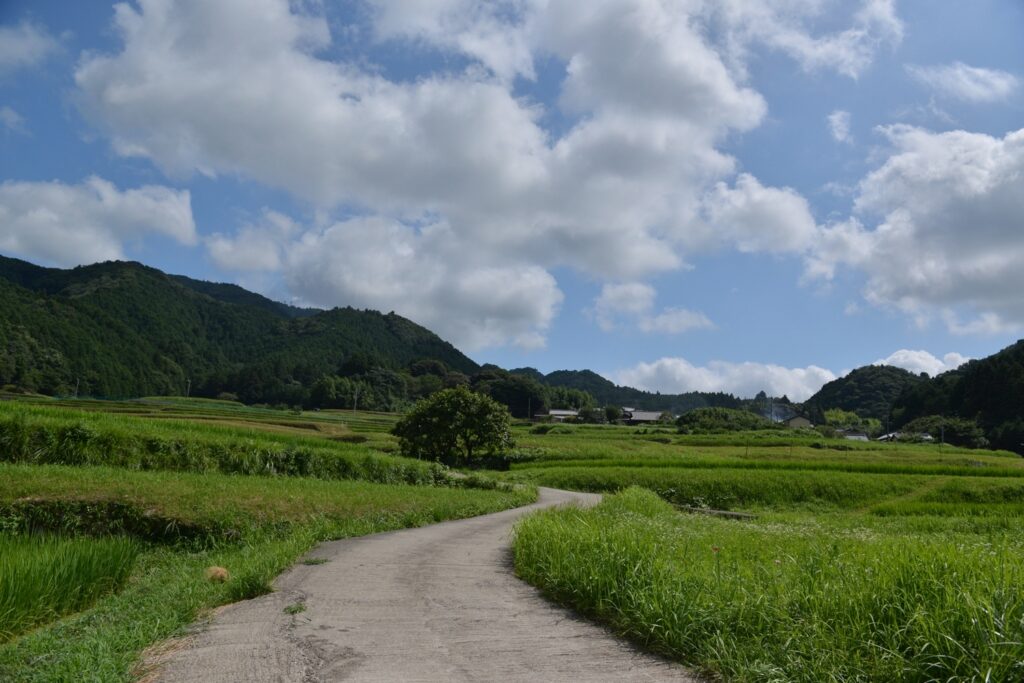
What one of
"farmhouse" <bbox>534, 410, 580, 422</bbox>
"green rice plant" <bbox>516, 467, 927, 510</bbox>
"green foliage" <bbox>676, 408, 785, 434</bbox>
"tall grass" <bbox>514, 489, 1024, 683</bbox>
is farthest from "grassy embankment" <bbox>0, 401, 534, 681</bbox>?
"farmhouse" <bbox>534, 410, 580, 422</bbox>

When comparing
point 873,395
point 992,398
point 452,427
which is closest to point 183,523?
point 452,427

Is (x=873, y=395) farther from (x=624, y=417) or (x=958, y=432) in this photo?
(x=958, y=432)

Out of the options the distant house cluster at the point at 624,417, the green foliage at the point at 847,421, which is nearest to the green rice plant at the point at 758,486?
the distant house cluster at the point at 624,417

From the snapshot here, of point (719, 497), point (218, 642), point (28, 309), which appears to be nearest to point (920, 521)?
point (719, 497)

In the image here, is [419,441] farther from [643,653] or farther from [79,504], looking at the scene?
[643,653]

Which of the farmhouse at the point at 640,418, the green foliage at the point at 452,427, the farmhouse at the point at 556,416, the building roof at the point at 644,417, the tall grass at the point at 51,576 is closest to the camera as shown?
the tall grass at the point at 51,576

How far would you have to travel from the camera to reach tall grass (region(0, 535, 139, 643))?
25.0 feet

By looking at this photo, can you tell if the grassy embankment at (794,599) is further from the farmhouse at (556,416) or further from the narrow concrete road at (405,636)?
the farmhouse at (556,416)

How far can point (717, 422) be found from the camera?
10156 cm

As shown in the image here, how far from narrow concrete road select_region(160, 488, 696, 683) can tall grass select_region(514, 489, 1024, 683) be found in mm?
379

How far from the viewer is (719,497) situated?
33.0m

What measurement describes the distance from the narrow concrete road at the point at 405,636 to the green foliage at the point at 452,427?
124 feet

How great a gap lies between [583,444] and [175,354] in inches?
5387

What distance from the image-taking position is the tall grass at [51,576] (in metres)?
7.61
